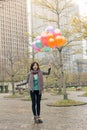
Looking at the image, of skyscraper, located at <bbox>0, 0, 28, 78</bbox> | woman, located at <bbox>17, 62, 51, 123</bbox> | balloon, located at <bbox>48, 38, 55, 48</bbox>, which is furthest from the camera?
skyscraper, located at <bbox>0, 0, 28, 78</bbox>

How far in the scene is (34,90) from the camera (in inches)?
402

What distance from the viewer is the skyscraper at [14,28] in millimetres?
39578

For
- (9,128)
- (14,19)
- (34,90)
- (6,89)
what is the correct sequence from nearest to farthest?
(9,128)
(34,90)
(14,19)
(6,89)

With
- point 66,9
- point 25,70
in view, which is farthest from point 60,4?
point 25,70

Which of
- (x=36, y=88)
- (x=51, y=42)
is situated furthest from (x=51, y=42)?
(x=36, y=88)

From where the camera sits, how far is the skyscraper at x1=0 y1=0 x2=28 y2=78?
39578 mm

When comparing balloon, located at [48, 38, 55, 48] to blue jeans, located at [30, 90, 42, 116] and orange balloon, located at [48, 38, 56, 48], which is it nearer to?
orange balloon, located at [48, 38, 56, 48]

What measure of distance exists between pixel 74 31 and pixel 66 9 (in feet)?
10.5

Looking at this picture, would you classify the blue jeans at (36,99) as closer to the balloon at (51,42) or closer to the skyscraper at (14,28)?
the balloon at (51,42)

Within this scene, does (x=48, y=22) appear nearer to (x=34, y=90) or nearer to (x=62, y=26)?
(x=62, y=26)

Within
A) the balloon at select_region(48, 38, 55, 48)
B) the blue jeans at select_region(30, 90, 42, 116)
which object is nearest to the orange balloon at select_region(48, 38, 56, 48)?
the balloon at select_region(48, 38, 55, 48)

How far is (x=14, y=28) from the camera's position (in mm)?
49625

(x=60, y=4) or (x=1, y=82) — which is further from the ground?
(x=60, y=4)

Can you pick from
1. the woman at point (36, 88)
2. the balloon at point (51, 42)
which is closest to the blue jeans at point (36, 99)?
the woman at point (36, 88)
